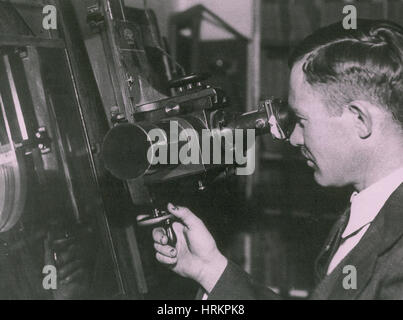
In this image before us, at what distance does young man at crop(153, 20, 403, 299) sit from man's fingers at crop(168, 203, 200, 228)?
0.46ft

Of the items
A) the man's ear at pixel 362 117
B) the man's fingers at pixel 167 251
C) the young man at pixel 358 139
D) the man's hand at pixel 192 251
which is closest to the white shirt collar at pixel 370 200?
the young man at pixel 358 139

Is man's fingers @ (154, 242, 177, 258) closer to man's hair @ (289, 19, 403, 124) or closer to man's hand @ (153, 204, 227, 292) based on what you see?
man's hand @ (153, 204, 227, 292)

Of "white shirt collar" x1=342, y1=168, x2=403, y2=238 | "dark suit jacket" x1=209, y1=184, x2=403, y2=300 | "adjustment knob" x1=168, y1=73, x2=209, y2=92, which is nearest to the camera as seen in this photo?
"dark suit jacket" x1=209, y1=184, x2=403, y2=300

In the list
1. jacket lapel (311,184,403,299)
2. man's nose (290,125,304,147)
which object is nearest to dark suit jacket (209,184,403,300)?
jacket lapel (311,184,403,299)

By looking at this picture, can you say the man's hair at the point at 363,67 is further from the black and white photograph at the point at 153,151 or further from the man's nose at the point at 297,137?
the man's nose at the point at 297,137

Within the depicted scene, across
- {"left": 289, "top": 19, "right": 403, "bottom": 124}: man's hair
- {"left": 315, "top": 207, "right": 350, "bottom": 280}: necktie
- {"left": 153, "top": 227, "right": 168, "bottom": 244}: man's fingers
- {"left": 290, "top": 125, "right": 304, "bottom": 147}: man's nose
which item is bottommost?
{"left": 315, "top": 207, "right": 350, "bottom": 280}: necktie

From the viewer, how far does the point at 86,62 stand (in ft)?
3.92

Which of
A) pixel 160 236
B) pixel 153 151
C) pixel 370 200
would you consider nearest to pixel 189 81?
pixel 153 151

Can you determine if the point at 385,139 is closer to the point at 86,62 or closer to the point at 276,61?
the point at 86,62

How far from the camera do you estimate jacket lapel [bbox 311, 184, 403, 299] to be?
35.7 inches

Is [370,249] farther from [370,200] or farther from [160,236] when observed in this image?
[160,236]

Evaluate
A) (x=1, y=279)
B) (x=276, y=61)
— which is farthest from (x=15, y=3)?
(x=276, y=61)

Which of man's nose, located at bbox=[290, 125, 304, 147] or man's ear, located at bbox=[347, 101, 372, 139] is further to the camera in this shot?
man's nose, located at bbox=[290, 125, 304, 147]

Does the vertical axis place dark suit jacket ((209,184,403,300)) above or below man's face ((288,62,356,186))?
below
